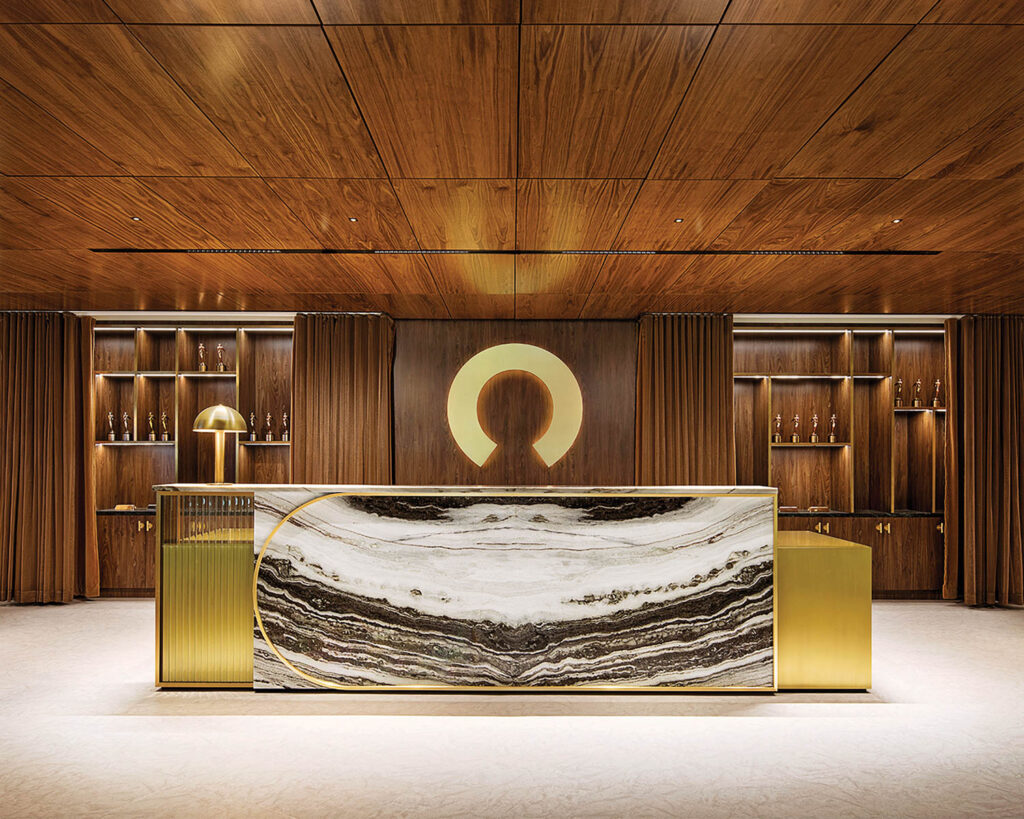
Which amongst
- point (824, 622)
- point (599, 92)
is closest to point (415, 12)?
point (599, 92)

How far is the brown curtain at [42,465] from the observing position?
6.23 meters

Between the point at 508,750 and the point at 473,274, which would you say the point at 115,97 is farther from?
the point at 508,750

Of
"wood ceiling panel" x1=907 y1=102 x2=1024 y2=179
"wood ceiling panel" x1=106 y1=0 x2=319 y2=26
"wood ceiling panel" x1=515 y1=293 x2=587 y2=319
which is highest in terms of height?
"wood ceiling panel" x1=106 y1=0 x2=319 y2=26

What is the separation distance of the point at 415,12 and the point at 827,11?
1.15 m

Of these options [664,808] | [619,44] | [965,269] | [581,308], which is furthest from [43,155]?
[965,269]

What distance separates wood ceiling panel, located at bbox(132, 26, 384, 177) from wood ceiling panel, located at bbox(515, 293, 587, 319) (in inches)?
103

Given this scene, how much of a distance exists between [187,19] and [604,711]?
3.57 m

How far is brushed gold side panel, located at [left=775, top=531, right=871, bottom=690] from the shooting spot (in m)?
4.03

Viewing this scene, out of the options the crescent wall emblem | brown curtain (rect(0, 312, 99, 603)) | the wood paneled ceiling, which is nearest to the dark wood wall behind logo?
the crescent wall emblem

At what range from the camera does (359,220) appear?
12.0 feet

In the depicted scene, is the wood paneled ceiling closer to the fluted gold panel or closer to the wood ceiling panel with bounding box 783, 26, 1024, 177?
the wood ceiling panel with bounding box 783, 26, 1024, 177

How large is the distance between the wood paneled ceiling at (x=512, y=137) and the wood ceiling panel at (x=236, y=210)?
0.02m

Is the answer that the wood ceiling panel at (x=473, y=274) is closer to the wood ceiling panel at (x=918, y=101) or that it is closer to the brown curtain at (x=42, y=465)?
the wood ceiling panel at (x=918, y=101)

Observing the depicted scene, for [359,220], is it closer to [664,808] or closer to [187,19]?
[187,19]
